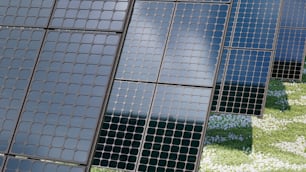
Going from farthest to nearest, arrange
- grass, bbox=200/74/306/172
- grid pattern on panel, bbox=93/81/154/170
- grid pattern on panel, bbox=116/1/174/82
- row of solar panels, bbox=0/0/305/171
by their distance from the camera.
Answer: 1. grass, bbox=200/74/306/172
2. grid pattern on panel, bbox=93/81/154/170
3. grid pattern on panel, bbox=116/1/174/82
4. row of solar panels, bbox=0/0/305/171

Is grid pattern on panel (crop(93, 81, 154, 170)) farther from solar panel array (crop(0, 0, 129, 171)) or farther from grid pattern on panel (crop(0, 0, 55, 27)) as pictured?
grid pattern on panel (crop(0, 0, 55, 27))

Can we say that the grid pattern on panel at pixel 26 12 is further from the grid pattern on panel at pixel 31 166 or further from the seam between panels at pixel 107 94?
the grid pattern on panel at pixel 31 166

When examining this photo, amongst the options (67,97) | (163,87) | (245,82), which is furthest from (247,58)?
(67,97)

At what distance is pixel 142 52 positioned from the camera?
1107 cm

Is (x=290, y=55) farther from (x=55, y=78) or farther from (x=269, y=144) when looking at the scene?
(x=55, y=78)

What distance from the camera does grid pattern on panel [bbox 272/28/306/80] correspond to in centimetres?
2223

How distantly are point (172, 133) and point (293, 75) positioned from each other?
45.4 feet

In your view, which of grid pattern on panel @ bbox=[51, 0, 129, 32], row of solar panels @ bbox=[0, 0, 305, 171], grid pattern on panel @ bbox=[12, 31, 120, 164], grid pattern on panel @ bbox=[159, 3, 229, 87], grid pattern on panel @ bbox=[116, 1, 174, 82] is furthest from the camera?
grid pattern on panel @ bbox=[116, 1, 174, 82]

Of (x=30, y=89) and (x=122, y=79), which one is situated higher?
(x=122, y=79)

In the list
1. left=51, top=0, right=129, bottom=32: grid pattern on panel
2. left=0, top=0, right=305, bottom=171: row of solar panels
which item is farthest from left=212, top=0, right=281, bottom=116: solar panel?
left=51, top=0, right=129, bottom=32: grid pattern on panel

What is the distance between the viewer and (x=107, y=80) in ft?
22.3

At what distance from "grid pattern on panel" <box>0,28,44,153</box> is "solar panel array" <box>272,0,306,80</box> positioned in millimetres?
16663

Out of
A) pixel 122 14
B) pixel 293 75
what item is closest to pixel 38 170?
pixel 122 14

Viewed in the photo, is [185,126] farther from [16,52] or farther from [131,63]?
[16,52]
